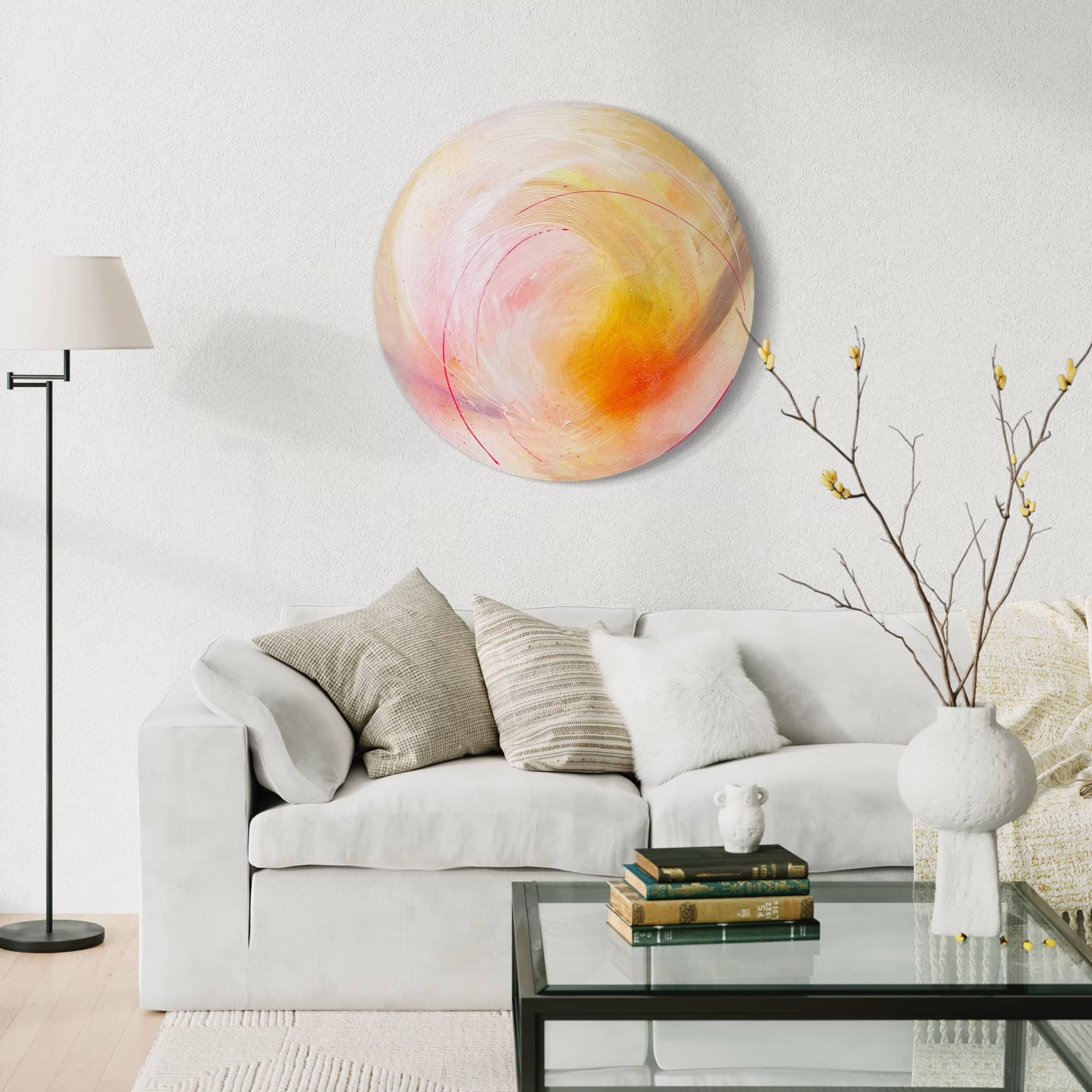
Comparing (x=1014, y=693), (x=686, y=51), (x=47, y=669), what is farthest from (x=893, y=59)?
(x=47, y=669)

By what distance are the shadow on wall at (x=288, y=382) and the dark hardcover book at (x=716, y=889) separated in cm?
186

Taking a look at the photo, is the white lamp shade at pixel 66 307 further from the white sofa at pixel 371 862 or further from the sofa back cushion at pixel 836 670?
the sofa back cushion at pixel 836 670

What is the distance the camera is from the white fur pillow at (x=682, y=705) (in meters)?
3.05

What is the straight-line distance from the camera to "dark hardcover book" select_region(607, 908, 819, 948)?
2107 millimetres

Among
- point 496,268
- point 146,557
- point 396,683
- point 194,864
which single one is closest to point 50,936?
point 194,864

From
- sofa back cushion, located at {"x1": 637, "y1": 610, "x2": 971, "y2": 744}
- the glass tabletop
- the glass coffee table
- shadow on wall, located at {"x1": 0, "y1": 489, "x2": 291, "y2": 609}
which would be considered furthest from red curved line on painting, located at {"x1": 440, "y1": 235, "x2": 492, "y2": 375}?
the glass tabletop

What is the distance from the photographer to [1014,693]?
10.6 ft

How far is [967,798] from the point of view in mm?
2076

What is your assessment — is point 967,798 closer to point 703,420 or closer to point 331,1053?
point 331,1053

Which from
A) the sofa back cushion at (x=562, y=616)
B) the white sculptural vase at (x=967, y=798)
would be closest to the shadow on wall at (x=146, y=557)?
the sofa back cushion at (x=562, y=616)

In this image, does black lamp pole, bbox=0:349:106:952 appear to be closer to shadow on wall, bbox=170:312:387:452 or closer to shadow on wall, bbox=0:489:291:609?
shadow on wall, bbox=0:489:291:609

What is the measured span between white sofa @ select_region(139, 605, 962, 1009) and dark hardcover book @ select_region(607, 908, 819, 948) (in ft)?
2.21

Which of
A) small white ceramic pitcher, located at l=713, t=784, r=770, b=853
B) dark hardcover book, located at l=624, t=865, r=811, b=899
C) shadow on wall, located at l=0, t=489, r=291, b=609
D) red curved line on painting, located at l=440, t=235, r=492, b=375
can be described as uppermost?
red curved line on painting, located at l=440, t=235, r=492, b=375

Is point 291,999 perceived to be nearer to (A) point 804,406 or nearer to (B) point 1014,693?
(B) point 1014,693
